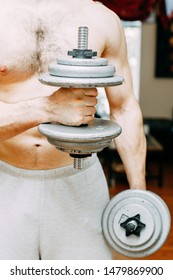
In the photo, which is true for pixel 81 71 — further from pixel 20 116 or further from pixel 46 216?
pixel 46 216

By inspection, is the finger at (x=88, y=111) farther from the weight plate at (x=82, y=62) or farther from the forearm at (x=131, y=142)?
the forearm at (x=131, y=142)

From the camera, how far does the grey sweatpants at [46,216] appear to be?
128 cm

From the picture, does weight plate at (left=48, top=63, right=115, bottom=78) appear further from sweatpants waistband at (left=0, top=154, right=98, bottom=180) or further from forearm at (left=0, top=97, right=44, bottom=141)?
sweatpants waistband at (left=0, top=154, right=98, bottom=180)

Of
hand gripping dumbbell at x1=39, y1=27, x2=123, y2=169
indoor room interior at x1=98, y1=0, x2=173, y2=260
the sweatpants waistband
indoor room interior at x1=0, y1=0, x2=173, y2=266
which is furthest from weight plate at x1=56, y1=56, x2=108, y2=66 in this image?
indoor room interior at x1=98, y1=0, x2=173, y2=260

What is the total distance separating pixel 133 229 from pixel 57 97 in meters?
0.45

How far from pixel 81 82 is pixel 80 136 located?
0.12 metres

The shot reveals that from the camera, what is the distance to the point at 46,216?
1287 millimetres

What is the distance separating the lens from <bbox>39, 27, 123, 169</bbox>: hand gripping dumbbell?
0.90 m

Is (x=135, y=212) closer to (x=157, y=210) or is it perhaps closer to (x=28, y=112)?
(x=157, y=210)

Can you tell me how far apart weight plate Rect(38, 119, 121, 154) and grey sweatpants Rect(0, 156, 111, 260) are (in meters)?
0.32

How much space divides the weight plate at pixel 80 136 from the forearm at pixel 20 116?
0.05 m

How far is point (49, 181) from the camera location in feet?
4.25

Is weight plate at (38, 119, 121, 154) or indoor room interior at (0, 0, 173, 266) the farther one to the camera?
indoor room interior at (0, 0, 173, 266)

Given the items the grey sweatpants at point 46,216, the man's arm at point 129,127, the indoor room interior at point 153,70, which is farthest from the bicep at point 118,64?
the indoor room interior at point 153,70
